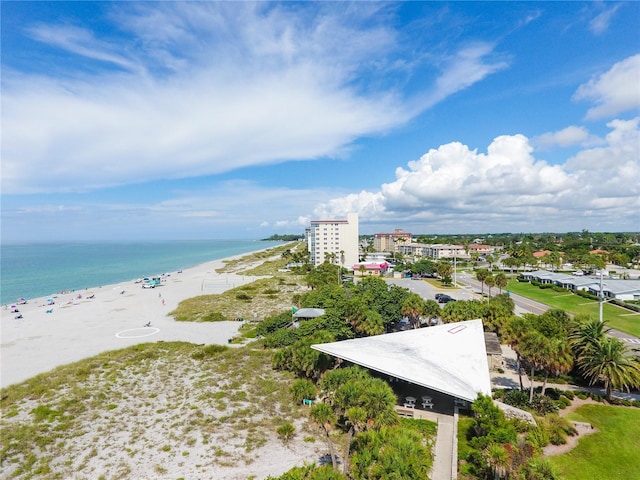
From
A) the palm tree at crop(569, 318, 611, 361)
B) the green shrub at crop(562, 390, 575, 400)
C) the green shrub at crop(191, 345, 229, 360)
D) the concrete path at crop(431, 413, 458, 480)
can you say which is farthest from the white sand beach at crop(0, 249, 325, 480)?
the palm tree at crop(569, 318, 611, 361)

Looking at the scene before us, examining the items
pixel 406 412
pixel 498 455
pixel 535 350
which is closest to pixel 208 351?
pixel 406 412

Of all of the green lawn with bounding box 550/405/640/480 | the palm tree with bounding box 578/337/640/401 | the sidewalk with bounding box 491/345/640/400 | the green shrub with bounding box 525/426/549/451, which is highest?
the palm tree with bounding box 578/337/640/401

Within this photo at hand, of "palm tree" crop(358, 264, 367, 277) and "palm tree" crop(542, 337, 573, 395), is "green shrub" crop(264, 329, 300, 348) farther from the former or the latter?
"palm tree" crop(358, 264, 367, 277)

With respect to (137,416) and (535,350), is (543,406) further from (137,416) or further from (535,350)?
(137,416)

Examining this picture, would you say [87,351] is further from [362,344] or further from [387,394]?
[387,394]

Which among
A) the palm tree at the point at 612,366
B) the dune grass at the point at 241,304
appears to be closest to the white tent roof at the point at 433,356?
the palm tree at the point at 612,366

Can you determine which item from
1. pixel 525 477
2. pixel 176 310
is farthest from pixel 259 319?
pixel 525 477
